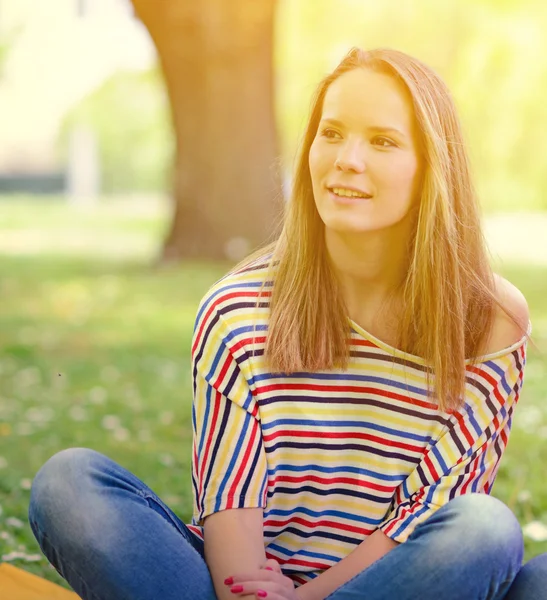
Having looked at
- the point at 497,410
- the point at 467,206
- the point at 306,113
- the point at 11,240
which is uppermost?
the point at 306,113

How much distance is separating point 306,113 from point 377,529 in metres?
0.94

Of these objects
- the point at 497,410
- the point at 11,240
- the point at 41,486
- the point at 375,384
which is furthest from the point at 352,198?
the point at 11,240

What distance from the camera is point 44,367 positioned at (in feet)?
19.5

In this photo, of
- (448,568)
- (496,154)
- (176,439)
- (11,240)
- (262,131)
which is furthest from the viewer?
(496,154)

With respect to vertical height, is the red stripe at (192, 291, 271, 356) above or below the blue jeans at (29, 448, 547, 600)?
above

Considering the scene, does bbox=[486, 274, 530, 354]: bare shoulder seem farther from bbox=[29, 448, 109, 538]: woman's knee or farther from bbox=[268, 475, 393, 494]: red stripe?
bbox=[29, 448, 109, 538]: woman's knee

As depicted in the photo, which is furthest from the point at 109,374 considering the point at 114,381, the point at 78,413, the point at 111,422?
the point at 111,422

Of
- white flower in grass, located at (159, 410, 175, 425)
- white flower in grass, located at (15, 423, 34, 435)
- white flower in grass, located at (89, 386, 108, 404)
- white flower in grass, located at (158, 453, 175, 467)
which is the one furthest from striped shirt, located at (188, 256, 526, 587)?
white flower in grass, located at (89, 386, 108, 404)

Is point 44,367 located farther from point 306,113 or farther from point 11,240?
point 11,240

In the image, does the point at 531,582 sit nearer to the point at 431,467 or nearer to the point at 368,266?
the point at 431,467

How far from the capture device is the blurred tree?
973 centimetres

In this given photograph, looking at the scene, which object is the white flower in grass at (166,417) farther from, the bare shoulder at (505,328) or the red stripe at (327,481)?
the bare shoulder at (505,328)

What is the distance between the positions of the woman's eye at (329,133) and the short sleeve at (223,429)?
456 mm

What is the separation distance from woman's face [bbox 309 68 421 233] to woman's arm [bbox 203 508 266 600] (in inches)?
25.6
